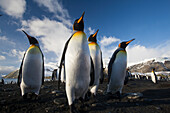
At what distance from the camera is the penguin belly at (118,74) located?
3.65m

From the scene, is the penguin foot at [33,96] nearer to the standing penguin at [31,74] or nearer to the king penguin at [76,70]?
the standing penguin at [31,74]

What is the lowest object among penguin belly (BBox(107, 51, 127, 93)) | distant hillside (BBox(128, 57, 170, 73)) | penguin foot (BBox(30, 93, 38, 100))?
penguin foot (BBox(30, 93, 38, 100))

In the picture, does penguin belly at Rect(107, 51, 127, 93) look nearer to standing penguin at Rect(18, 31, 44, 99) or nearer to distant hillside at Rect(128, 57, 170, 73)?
standing penguin at Rect(18, 31, 44, 99)

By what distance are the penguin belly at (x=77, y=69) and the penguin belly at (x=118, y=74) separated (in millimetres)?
1829

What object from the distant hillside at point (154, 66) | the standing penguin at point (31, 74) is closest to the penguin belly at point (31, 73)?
the standing penguin at point (31, 74)

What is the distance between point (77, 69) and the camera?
2.09 metres

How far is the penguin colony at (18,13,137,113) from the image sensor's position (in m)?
2.10

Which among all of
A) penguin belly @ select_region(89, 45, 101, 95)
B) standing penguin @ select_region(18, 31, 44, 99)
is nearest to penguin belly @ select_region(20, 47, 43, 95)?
standing penguin @ select_region(18, 31, 44, 99)

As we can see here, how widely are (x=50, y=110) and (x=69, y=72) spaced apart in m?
1.06

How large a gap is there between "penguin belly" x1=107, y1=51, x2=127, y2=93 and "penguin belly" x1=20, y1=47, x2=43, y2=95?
266 centimetres

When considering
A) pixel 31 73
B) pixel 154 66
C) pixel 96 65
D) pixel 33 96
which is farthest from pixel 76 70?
pixel 154 66

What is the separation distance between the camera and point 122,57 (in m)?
3.78

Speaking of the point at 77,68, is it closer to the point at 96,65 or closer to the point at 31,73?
the point at 96,65

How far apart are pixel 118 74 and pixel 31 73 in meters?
3.04
